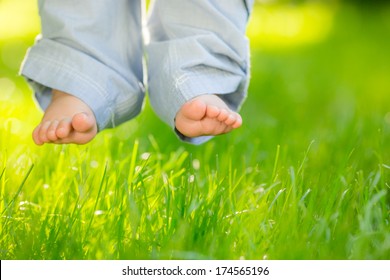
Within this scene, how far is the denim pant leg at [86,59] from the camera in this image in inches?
67.6

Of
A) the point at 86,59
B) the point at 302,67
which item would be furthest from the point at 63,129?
the point at 302,67

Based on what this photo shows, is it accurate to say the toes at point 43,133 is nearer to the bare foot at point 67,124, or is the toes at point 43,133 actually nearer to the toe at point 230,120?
the bare foot at point 67,124

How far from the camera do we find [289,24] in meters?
6.54

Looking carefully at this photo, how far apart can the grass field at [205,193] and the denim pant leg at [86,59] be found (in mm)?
119

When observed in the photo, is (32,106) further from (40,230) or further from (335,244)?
(335,244)

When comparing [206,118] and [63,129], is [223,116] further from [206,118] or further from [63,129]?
[63,129]

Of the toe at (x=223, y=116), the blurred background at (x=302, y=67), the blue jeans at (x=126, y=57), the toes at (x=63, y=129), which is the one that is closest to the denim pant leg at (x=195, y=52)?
the blue jeans at (x=126, y=57)

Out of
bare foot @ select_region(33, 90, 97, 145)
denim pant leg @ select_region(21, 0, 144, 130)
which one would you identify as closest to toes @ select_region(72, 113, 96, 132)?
bare foot @ select_region(33, 90, 97, 145)

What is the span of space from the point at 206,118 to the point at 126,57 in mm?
327

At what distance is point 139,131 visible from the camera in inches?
96.3

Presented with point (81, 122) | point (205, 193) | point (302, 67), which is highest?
point (81, 122)

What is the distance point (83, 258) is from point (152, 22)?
679 millimetres

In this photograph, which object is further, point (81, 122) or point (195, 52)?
point (195, 52)

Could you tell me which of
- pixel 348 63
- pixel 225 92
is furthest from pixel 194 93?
pixel 348 63
